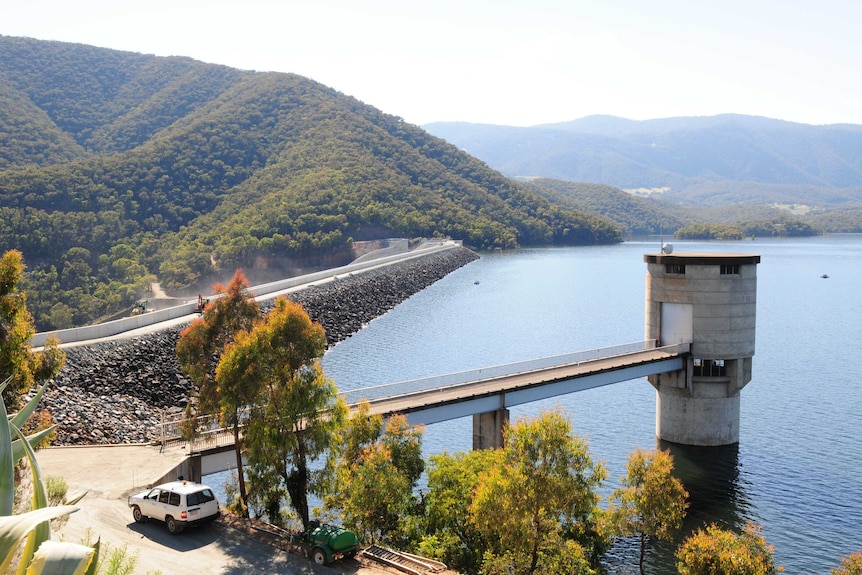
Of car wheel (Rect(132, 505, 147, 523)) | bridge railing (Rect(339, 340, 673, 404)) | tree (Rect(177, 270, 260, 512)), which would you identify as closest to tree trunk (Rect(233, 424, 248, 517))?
tree (Rect(177, 270, 260, 512))

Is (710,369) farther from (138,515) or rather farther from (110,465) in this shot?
(138,515)

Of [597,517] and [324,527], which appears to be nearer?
[324,527]

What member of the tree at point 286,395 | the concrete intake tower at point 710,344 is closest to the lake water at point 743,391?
the concrete intake tower at point 710,344

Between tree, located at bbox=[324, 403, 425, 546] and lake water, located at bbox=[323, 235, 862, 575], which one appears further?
lake water, located at bbox=[323, 235, 862, 575]

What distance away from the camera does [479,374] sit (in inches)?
1313

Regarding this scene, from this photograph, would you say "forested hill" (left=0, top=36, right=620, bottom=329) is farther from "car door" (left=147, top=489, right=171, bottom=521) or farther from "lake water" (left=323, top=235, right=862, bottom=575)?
"car door" (left=147, top=489, right=171, bottom=521)

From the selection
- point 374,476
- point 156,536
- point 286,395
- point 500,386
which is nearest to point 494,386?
point 500,386

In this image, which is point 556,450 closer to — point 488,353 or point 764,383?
point 764,383

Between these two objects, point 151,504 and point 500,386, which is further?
point 500,386

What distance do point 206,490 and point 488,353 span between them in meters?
43.7

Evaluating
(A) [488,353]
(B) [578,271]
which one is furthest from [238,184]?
(A) [488,353]

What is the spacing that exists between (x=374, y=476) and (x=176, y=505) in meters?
4.93

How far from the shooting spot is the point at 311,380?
20.4 m

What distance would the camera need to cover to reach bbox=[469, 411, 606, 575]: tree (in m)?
17.8
